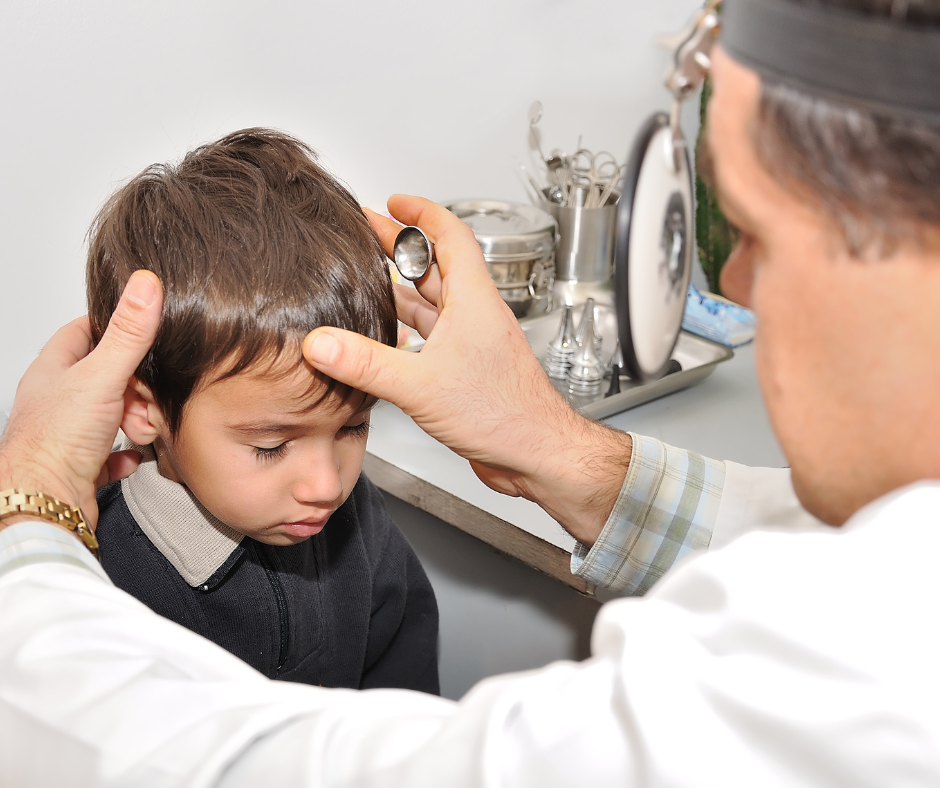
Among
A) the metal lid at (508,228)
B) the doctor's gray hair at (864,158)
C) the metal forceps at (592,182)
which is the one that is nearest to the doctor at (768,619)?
the doctor's gray hair at (864,158)

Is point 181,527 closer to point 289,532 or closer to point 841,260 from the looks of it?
point 289,532

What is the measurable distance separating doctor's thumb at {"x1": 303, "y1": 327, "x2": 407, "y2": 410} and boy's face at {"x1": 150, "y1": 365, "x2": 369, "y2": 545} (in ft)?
0.23

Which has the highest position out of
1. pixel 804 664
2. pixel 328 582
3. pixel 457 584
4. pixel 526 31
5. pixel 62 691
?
pixel 526 31

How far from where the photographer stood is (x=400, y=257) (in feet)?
3.28

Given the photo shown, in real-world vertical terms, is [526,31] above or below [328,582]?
above

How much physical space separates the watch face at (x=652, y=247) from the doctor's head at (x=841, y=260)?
9.1 inches

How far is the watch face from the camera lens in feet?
2.69

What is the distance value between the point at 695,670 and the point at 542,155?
5.78 ft

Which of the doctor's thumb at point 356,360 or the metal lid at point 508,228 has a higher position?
the doctor's thumb at point 356,360

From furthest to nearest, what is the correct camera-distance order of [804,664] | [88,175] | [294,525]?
[88,175] < [294,525] < [804,664]

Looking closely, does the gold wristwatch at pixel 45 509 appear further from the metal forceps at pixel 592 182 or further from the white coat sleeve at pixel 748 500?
Answer: the metal forceps at pixel 592 182

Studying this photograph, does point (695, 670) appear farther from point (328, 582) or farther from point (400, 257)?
point (328, 582)

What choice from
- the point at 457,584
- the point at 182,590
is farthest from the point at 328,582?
the point at 457,584

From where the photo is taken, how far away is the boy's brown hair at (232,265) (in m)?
0.89
